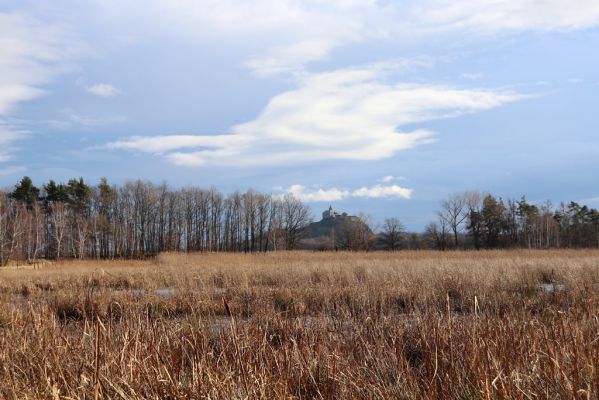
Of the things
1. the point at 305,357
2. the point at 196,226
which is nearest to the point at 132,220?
the point at 196,226

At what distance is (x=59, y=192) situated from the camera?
6944cm

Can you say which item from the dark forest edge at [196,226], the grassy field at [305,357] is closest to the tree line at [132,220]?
the dark forest edge at [196,226]

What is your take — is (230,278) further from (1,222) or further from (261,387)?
(1,222)

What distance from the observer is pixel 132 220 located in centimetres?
7456

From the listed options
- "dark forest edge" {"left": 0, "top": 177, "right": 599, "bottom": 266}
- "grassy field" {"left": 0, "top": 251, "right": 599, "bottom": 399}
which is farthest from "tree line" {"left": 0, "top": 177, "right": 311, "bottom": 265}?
"grassy field" {"left": 0, "top": 251, "right": 599, "bottom": 399}

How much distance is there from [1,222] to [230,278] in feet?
155

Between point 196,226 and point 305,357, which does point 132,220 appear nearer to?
point 196,226

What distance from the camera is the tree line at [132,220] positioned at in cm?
6281

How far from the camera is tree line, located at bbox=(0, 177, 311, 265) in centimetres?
6281

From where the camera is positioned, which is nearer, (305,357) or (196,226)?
(305,357)

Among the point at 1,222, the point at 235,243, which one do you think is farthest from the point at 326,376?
the point at 235,243

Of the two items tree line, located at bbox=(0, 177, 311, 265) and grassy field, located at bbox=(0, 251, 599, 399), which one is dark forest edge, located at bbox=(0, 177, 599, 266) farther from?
grassy field, located at bbox=(0, 251, 599, 399)

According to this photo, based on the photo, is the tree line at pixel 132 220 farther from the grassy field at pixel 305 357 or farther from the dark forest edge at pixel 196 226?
the grassy field at pixel 305 357

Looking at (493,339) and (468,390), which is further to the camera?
(493,339)
